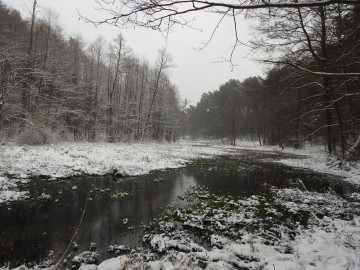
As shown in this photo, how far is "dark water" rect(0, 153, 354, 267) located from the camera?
532 cm

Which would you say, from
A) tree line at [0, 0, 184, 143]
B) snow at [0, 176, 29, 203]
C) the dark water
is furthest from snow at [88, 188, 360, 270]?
tree line at [0, 0, 184, 143]

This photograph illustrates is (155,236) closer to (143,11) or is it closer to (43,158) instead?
(143,11)

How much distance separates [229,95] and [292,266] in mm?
60972

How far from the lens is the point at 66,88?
25.7 metres

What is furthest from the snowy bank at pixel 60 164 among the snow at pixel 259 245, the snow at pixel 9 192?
the snow at pixel 259 245

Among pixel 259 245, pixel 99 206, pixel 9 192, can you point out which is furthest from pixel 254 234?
pixel 9 192

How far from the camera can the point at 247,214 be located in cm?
720

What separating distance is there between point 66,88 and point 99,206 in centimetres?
2172

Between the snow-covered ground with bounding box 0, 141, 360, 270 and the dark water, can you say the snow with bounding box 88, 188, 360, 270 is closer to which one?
the snow-covered ground with bounding box 0, 141, 360, 270

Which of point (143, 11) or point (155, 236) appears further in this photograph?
point (155, 236)

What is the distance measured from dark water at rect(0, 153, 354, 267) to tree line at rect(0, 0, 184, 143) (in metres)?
8.22

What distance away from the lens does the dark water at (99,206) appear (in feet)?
17.5

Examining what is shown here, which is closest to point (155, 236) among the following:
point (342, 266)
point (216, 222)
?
point (216, 222)

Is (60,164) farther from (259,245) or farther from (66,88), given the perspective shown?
(66,88)
